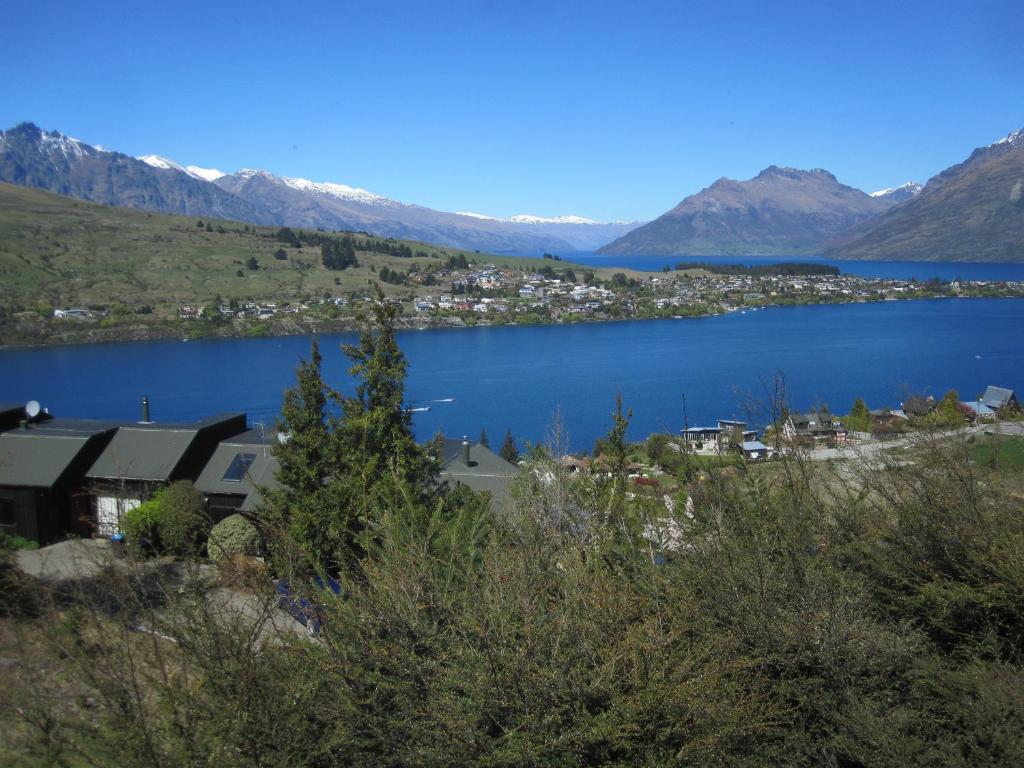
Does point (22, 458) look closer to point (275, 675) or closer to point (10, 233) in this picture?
point (275, 675)

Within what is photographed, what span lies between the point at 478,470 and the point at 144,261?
56.9m

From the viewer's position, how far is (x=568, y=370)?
35781mm

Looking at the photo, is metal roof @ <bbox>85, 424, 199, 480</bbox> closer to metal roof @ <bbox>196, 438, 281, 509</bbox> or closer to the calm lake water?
metal roof @ <bbox>196, 438, 281, 509</bbox>

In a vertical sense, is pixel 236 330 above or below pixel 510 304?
below

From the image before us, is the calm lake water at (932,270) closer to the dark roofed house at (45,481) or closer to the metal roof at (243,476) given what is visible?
the metal roof at (243,476)

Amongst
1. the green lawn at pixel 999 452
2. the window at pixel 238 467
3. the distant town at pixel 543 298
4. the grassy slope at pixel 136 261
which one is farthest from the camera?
the grassy slope at pixel 136 261

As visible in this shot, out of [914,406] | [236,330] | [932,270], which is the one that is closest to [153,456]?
[914,406]

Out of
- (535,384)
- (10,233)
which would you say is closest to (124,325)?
(10,233)

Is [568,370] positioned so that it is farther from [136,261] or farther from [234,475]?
[136,261]

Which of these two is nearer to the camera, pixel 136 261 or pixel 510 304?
pixel 136 261

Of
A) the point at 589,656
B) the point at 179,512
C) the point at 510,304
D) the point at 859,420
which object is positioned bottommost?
the point at 859,420

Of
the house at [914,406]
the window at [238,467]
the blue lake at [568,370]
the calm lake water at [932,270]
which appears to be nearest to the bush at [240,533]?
the window at [238,467]

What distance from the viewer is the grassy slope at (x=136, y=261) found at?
50812 millimetres

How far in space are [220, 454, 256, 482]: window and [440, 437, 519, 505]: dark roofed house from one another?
236 centimetres
